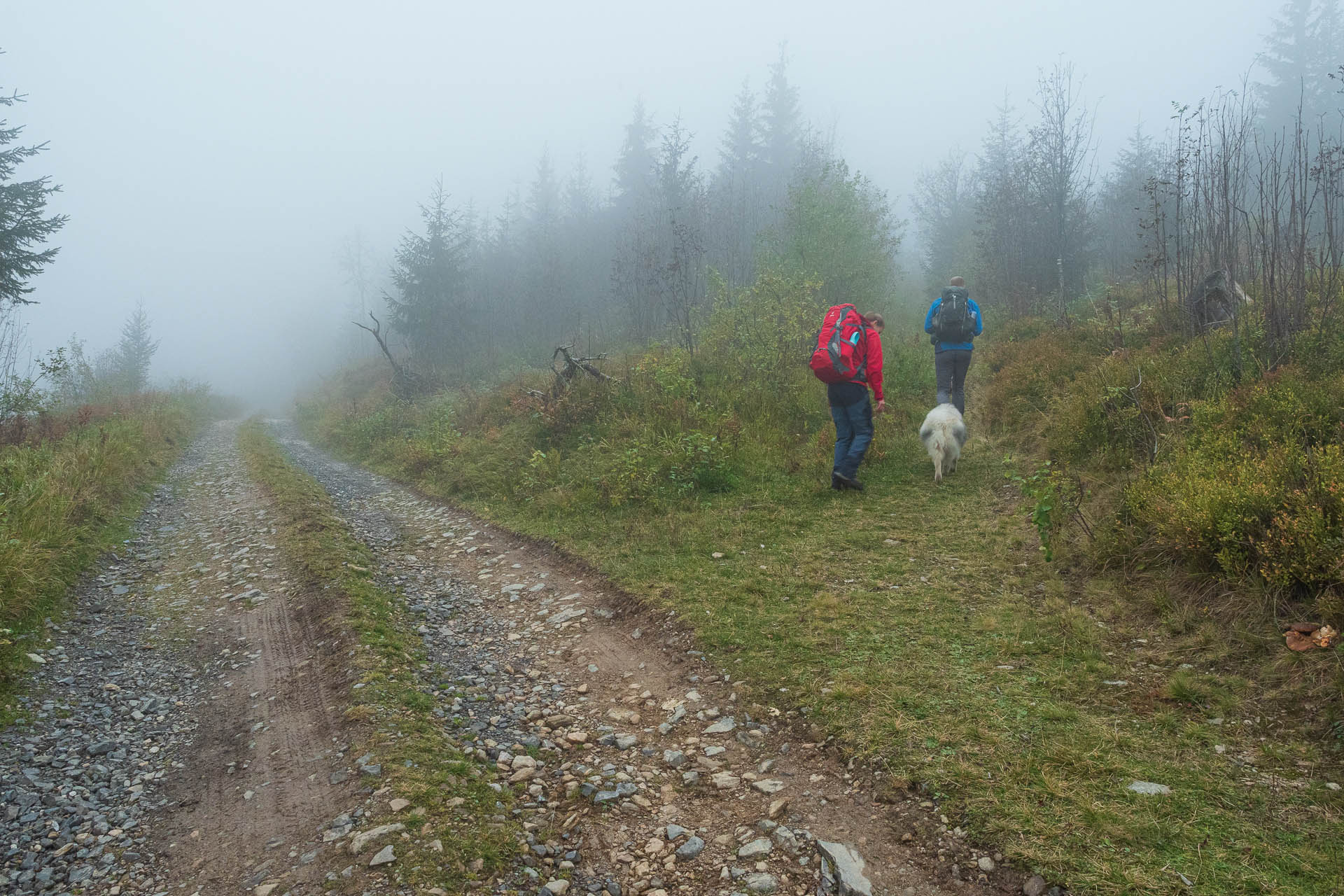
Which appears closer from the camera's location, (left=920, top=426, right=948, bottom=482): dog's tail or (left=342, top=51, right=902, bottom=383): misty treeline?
(left=920, top=426, right=948, bottom=482): dog's tail

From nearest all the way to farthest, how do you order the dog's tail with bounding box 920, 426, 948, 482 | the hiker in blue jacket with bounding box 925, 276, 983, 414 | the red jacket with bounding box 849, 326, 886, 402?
the red jacket with bounding box 849, 326, 886, 402
the dog's tail with bounding box 920, 426, 948, 482
the hiker in blue jacket with bounding box 925, 276, 983, 414

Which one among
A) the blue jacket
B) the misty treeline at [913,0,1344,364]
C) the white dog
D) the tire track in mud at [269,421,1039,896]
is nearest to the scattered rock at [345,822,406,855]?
the tire track in mud at [269,421,1039,896]

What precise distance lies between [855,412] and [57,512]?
9518 mm

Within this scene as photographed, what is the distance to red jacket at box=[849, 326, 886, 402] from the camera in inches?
299

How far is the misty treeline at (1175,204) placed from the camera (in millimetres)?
7547

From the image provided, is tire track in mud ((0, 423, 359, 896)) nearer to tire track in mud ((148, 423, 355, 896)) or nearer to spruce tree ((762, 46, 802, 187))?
tire track in mud ((148, 423, 355, 896))

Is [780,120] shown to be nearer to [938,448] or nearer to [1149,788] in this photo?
[938,448]

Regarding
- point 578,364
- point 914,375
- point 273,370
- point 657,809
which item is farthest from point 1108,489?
point 273,370

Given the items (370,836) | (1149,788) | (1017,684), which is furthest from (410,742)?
(1149,788)

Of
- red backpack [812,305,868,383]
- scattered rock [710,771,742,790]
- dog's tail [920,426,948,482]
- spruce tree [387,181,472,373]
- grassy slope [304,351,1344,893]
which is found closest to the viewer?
grassy slope [304,351,1344,893]

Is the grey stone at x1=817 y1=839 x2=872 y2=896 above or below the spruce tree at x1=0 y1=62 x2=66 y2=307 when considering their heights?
below

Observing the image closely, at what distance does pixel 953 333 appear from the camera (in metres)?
9.23

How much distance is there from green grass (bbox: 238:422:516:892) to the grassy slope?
1.78m

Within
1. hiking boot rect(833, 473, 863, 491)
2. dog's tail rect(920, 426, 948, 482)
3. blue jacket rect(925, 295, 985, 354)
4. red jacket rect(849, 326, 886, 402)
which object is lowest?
hiking boot rect(833, 473, 863, 491)
